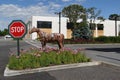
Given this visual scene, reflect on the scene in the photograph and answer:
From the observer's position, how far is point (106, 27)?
102375 millimetres

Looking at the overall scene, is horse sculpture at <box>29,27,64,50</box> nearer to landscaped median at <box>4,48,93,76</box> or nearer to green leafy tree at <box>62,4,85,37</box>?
landscaped median at <box>4,48,93,76</box>

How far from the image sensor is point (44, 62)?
12500 mm

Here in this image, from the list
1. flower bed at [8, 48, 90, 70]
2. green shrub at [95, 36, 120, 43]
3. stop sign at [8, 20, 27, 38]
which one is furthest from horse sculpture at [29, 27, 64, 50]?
green shrub at [95, 36, 120, 43]

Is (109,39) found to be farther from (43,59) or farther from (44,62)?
(44,62)

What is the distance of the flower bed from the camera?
12.0 meters

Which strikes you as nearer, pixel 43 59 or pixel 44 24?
pixel 43 59

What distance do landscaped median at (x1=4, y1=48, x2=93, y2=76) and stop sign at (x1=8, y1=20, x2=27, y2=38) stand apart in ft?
3.22

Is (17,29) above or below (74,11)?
below

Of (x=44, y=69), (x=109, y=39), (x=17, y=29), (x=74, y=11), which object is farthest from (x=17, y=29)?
(x=74, y=11)

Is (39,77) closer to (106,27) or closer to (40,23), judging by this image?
(40,23)

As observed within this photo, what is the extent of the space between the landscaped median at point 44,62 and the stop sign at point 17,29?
3.22 ft

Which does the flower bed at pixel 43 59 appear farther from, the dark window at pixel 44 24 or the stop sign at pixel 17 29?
the dark window at pixel 44 24

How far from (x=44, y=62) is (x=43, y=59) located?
7.9 inches

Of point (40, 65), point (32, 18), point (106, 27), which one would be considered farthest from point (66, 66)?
point (106, 27)
